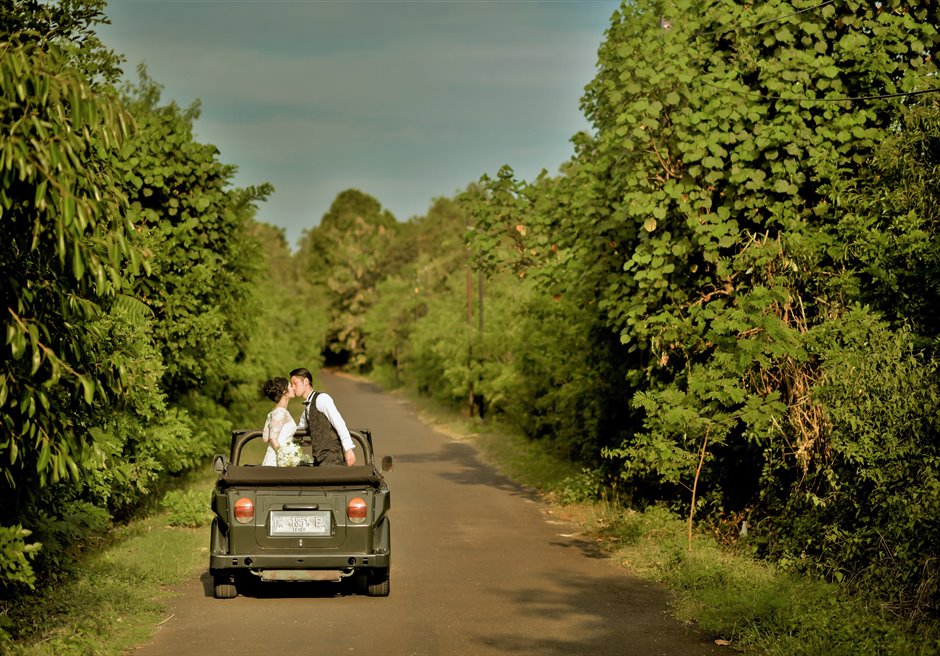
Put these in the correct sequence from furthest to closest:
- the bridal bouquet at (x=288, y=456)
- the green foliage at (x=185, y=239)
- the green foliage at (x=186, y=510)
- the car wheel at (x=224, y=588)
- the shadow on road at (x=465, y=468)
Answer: the shadow on road at (x=465, y=468)
the green foliage at (x=185, y=239)
the green foliage at (x=186, y=510)
the bridal bouquet at (x=288, y=456)
the car wheel at (x=224, y=588)

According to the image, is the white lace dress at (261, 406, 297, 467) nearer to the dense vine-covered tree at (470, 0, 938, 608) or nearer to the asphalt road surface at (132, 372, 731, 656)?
the asphalt road surface at (132, 372, 731, 656)

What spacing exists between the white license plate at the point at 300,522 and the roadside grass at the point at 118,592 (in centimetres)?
120

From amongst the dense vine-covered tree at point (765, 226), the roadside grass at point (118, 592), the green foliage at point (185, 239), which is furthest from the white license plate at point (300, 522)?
the green foliage at point (185, 239)

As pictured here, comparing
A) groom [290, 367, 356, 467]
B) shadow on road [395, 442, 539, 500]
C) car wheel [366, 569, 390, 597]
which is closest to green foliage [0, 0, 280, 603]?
groom [290, 367, 356, 467]

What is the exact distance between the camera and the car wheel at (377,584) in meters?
10.4

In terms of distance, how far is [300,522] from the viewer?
9.88 metres

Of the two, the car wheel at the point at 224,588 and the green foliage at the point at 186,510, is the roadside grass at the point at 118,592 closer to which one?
the green foliage at the point at 186,510

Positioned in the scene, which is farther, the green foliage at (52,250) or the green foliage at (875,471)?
the green foliage at (875,471)

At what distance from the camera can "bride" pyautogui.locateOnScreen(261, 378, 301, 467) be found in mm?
10875

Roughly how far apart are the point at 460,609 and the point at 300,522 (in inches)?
62.2

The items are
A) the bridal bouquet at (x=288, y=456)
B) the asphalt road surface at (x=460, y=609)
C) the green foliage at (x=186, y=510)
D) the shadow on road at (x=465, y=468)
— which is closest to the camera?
the asphalt road surface at (x=460, y=609)

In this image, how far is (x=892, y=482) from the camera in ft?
31.4

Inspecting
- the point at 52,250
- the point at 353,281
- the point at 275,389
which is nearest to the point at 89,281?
the point at 52,250

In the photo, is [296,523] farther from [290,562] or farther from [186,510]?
[186,510]
